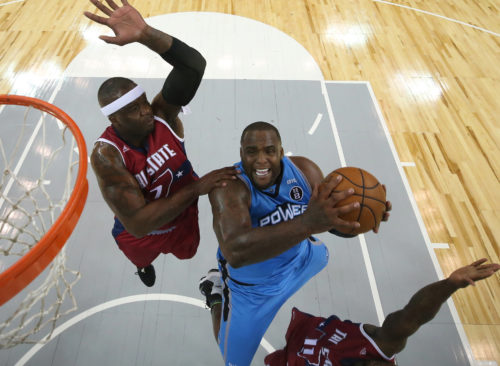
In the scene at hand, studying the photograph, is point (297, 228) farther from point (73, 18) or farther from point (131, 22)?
point (73, 18)

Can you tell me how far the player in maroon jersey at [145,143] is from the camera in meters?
2.26

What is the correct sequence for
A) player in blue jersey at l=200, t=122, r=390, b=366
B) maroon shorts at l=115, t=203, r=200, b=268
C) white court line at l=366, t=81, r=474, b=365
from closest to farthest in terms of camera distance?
1. player in blue jersey at l=200, t=122, r=390, b=366
2. maroon shorts at l=115, t=203, r=200, b=268
3. white court line at l=366, t=81, r=474, b=365

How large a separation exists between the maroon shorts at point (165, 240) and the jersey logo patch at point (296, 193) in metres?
0.87

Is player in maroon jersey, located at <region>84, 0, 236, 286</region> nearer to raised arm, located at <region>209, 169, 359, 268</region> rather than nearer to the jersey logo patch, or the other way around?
raised arm, located at <region>209, 169, 359, 268</region>

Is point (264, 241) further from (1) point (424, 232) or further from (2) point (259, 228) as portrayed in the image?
(1) point (424, 232)

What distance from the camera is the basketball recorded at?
2.12 m

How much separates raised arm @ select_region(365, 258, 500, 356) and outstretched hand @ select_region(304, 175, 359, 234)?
0.80 m

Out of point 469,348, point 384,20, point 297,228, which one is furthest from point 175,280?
point 384,20

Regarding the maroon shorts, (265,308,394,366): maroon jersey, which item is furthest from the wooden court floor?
the maroon shorts

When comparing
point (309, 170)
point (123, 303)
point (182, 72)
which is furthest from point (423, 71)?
point (123, 303)

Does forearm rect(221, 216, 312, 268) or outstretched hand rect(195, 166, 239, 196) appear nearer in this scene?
forearm rect(221, 216, 312, 268)

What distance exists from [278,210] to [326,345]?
0.88 meters

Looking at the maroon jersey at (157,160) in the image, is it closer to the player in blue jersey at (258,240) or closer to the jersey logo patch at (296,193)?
the player in blue jersey at (258,240)

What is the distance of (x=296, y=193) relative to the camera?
255 centimetres
